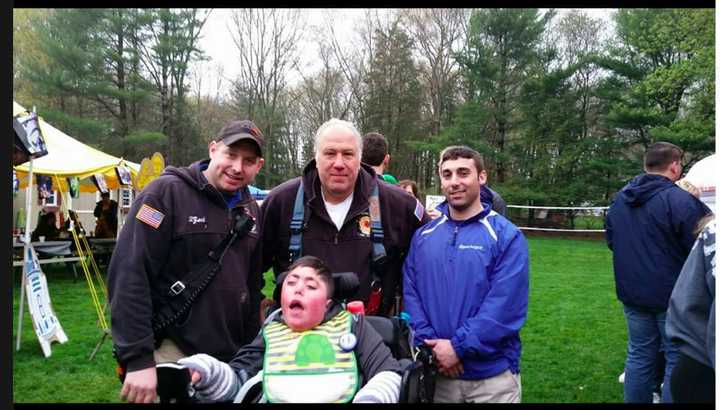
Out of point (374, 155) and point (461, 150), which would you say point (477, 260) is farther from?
point (374, 155)

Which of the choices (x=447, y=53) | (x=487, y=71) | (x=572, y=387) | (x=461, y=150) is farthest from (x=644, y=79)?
A: (x=461, y=150)

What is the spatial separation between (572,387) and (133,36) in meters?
28.5

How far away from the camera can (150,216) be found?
2707 mm

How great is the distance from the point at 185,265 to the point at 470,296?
1.53 meters

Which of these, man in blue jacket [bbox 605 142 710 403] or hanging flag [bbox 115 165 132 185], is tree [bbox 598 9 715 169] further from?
hanging flag [bbox 115 165 132 185]

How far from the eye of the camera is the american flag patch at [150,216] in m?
2.69

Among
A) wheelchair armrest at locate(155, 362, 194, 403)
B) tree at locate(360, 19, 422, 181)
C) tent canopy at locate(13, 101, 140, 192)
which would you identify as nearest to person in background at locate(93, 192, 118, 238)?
tent canopy at locate(13, 101, 140, 192)

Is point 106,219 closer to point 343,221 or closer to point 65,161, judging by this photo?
point 65,161

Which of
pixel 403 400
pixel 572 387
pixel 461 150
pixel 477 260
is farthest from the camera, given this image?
pixel 572 387

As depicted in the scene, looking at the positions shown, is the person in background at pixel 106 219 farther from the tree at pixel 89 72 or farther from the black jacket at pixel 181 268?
the black jacket at pixel 181 268

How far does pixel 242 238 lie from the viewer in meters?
2.97

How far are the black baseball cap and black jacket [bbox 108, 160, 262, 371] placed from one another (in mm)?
240

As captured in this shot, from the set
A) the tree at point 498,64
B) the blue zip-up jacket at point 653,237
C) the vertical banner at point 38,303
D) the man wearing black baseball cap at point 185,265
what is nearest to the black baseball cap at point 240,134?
Result: the man wearing black baseball cap at point 185,265

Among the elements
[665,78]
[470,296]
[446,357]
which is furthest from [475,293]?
[665,78]
